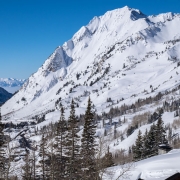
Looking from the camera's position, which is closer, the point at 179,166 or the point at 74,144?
the point at 179,166

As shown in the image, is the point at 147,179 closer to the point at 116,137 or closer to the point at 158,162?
the point at 158,162

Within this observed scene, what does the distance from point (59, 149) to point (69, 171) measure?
3794 millimetres

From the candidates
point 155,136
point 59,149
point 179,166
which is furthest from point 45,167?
point 155,136

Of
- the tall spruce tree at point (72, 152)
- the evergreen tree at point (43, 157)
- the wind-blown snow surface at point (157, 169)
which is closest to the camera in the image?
the wind-blown snow surface at point (157, 169)

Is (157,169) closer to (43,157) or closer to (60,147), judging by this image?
(60,147)

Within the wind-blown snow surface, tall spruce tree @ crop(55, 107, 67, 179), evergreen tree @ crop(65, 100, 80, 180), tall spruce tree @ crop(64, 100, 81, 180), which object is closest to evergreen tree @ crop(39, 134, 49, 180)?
tall spruce tree @ crop(55, 107, 67, 179)

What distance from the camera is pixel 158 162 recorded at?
103 ft

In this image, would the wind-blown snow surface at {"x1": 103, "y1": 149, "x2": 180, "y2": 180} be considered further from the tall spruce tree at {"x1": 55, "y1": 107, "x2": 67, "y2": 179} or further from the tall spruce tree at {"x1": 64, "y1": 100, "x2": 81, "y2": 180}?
the tall spruce tree at {"x1": 55, "y1": 107, "x2": 67, "y2": 179}

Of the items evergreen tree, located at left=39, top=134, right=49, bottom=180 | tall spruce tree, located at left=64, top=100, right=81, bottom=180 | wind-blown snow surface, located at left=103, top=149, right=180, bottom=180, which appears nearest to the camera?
wind-blown snow surface, located at left=103, top=149, right=180, bottom=180

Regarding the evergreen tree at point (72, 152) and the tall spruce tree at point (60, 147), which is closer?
the evergreen tree at point (72, 152)

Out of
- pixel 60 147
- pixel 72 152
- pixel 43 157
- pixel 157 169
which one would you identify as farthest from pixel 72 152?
pixel 157 169

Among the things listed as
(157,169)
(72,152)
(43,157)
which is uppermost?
(72,152)

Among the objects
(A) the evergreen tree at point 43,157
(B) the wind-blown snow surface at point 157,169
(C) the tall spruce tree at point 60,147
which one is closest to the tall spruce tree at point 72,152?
(C) the tall spruce tree at point 60,147

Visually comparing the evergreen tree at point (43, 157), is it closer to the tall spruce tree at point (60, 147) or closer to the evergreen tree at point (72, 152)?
the tall spruce tree at point (60, 147)
